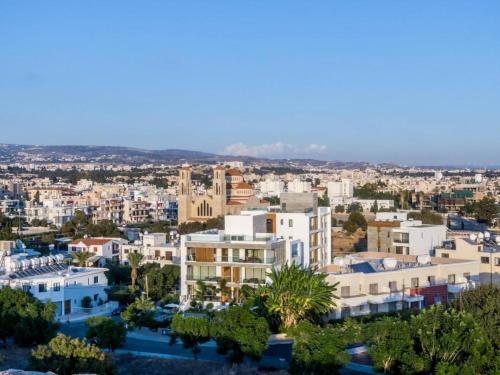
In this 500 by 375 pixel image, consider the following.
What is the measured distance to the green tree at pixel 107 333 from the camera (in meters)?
27.0

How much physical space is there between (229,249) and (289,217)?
5.67 m

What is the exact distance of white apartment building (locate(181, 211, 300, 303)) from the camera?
114 feet

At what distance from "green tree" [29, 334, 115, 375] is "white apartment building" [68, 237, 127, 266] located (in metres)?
32.8

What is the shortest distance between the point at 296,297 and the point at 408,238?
1882cm

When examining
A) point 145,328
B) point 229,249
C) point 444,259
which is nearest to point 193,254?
point 229,249

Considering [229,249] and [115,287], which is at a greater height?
[229,249]

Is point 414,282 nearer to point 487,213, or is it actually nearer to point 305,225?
point 305,225

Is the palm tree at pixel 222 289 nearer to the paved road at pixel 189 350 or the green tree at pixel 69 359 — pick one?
the paved road at pixel 189 350

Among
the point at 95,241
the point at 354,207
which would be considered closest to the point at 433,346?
the point at 95,241

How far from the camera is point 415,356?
73.3 ft

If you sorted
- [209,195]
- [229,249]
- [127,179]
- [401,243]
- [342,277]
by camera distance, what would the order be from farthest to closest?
[127,179]
[209,195]
[401,243]
[229,249]
[342,277]

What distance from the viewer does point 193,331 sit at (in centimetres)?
2644

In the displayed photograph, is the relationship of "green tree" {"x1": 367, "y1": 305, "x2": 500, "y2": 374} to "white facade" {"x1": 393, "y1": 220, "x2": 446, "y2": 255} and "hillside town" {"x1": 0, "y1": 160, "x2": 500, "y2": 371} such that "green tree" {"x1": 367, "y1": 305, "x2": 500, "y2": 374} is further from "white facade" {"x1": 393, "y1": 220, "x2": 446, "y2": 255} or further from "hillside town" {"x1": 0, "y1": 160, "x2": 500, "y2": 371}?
"white facade" {"x1": 393, "y1": 220, "x2": 446, "y2": 255}

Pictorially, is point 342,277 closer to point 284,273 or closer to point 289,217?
point 284,273
